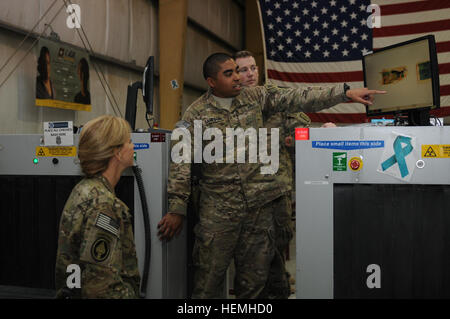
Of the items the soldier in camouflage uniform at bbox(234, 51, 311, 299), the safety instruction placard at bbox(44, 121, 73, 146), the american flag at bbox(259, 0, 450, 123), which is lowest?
the soldier in camouflage uniform at bbox(234, 51, 311, 299)

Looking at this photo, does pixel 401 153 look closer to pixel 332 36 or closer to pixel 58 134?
pixel 58 134

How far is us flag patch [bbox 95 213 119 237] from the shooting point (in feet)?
3.66

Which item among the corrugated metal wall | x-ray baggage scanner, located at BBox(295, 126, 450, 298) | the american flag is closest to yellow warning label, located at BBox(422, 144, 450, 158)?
x-ray baggage scanner, located at BBox(295, 126, 450, 298)

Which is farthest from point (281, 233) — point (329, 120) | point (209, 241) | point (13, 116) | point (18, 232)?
point (329, 120)

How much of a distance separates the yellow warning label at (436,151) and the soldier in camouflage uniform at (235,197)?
0.54 meters

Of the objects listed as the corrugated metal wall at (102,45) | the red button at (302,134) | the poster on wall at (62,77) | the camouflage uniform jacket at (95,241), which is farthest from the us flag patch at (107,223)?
the poster on wall at (62,77)

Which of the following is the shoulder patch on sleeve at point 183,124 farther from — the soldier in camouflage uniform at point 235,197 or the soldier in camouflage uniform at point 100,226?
the soldier in camouflage uniform at point 100,226

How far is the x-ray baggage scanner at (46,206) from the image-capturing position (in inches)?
69.2

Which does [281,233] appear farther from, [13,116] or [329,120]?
[329,120]

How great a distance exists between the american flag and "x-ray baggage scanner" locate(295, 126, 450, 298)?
10.9 feet

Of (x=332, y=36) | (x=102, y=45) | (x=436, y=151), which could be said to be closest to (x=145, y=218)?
(x=436, y=151)

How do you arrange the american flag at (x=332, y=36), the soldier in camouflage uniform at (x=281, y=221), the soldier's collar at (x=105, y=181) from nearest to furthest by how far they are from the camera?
the soldier's collar at (x=105, y=181)
the soldier in camouflage uniform at (x=281, y=221)
the american flag at (x=332, y=36)

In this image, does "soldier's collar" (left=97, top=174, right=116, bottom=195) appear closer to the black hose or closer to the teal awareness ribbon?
the black hose

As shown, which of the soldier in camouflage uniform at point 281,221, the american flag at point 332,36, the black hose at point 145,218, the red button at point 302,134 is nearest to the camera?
the red button at point 302,134
